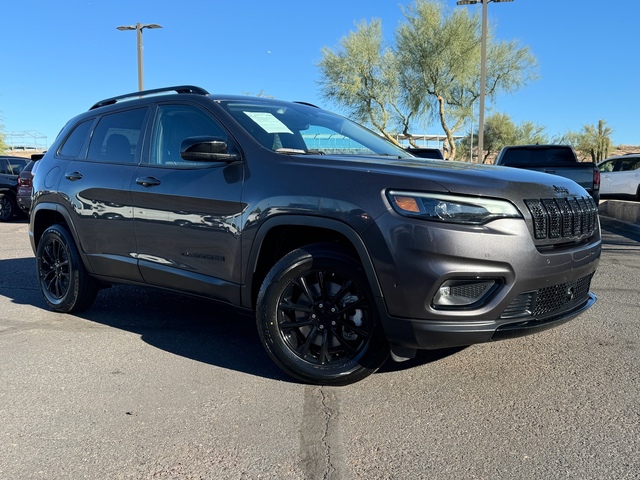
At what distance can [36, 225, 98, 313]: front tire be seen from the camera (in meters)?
5.01

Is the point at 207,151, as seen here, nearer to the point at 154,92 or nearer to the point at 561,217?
the point at 154,92

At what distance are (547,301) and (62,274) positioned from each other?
4.16 m

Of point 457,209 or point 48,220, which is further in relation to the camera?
point 48,220

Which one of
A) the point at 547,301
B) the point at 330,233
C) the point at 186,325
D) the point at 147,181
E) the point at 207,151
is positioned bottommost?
the point at 186,325

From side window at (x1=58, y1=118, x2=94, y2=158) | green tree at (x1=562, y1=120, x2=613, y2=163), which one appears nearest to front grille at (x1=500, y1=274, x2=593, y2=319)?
side window at (x1=58, y1=118, x2=94, y2=158)

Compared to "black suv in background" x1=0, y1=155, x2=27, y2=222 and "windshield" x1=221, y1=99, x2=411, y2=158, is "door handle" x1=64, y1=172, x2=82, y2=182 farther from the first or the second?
"black suv in background" x1=0, y1=155, x2=27, y2=222

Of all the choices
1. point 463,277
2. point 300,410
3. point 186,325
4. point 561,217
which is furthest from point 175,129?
point 561,217

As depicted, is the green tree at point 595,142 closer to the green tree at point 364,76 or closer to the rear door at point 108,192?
the green tree at point 364,76

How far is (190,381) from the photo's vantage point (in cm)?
356

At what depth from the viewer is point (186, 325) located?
4.84 meters

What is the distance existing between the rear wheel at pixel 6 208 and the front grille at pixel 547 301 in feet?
48.6

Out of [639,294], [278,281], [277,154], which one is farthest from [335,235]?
[639,294]

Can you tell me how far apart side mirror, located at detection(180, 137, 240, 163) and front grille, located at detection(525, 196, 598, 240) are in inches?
73.1

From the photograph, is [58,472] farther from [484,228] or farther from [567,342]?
[567,342]
